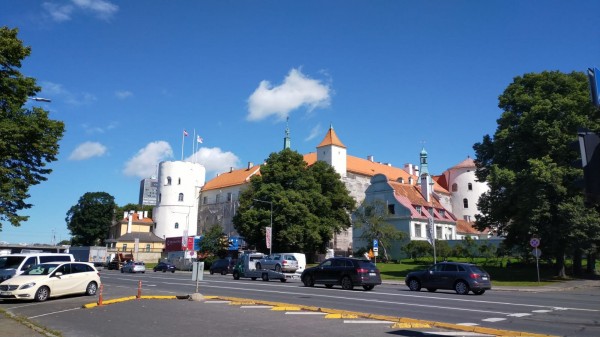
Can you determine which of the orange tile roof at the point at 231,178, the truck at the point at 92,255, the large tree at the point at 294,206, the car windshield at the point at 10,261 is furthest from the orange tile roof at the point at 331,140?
the car windshield at the point at 10,261

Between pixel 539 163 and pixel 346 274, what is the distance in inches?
756

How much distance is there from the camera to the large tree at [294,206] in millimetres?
59625

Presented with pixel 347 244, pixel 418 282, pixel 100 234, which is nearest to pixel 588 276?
pixel 418 282

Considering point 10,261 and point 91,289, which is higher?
point 10,261

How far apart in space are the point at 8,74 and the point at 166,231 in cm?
8409

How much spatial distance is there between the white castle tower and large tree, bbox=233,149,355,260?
141ft

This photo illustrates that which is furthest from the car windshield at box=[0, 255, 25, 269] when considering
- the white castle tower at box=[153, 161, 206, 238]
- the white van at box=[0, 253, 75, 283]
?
the white castle tower at box=[153, 161, 206, 238]

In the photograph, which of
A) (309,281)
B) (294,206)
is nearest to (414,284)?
(309,281)

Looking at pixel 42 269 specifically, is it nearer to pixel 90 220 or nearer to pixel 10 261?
pixel 10 261

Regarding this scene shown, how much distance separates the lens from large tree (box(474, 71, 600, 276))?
3516 cm

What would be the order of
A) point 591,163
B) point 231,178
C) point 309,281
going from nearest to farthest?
point 591,163 < point 309,281 < point 231,178

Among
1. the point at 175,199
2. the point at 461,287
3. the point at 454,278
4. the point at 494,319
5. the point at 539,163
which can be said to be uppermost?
the point at 175,199

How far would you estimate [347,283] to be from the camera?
2577cm

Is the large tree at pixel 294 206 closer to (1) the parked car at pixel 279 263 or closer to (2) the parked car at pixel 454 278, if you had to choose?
(1) the parked car at pixel 279 263
